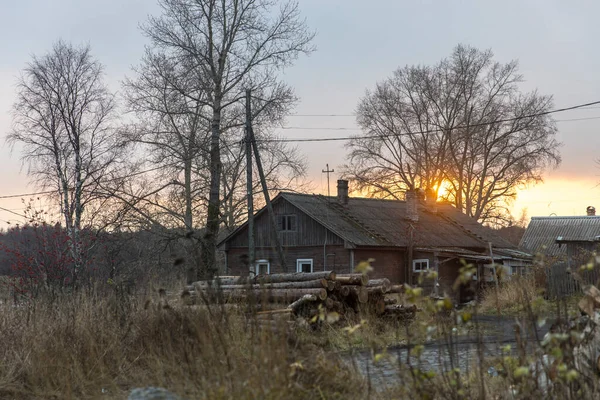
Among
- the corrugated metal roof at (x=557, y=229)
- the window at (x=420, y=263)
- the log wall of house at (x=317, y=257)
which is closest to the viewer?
the log wall of house at (x=317, y=257)

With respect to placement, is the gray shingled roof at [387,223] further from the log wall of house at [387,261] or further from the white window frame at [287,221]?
the white window frame at [287,221]

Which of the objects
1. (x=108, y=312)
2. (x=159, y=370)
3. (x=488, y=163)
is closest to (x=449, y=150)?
(x=488, y=163)

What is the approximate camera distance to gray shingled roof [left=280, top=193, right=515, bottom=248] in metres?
33.8

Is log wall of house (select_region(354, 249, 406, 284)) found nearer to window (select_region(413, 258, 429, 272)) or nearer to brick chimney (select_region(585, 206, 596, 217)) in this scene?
window (select_region(413, 258, 429, 272))

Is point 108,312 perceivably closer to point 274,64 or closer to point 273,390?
point 273,390

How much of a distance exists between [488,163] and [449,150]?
266cm

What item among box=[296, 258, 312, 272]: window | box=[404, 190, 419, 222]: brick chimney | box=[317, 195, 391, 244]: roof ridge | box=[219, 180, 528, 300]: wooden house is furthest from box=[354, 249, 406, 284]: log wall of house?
box=[404, 190, 419, 222]: brick chimney

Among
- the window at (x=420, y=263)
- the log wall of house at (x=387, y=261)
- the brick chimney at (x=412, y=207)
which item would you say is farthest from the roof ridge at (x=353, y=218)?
the brick chimney at (x=412, y=207)

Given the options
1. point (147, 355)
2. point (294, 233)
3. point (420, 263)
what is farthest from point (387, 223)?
point (147, 355)

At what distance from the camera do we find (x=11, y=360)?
9.93 m

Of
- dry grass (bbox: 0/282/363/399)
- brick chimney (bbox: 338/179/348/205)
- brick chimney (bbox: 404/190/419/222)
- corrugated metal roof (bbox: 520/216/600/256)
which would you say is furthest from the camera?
corrugated metal roof (bbox: 520/216/600/256)

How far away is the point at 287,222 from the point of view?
35438 millimetres

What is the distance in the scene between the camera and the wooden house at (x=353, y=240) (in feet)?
109

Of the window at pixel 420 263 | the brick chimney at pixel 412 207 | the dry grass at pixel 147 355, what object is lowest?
the dry grass at pixel 147 355
